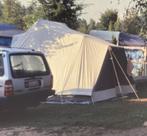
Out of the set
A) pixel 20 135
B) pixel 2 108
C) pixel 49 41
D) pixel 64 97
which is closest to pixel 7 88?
pixel 2 108

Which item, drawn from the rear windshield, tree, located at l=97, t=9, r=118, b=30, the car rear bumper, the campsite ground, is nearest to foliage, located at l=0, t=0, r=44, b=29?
tree, located at l=97, t=9, r=118, b=30

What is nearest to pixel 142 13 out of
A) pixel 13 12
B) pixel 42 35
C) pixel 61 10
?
pixel 42 35

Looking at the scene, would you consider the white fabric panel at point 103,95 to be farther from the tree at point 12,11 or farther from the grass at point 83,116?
the tree at point 12,11

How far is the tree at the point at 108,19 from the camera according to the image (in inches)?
1596

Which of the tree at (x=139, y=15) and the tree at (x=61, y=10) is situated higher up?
the tree at (x=139, y=15)

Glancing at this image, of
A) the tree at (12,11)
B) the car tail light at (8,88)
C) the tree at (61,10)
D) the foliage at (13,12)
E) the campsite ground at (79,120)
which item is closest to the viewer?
the campsite ground at (79,120)

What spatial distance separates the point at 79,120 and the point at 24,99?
53.4 inches

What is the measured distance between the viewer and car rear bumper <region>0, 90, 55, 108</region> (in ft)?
38.1

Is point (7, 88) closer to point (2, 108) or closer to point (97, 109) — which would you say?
point (2, 108)

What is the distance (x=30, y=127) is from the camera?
11.3 meters

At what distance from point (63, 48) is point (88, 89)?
160 cm

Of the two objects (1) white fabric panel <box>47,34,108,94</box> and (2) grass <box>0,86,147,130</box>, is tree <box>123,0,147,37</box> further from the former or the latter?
(1) white fabric panel <box>47,34,108,94</box>

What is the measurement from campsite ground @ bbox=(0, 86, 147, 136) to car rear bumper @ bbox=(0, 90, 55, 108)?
43cm

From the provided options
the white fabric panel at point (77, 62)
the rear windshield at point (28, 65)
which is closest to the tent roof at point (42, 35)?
the white fabric panel at point (77, 62)
